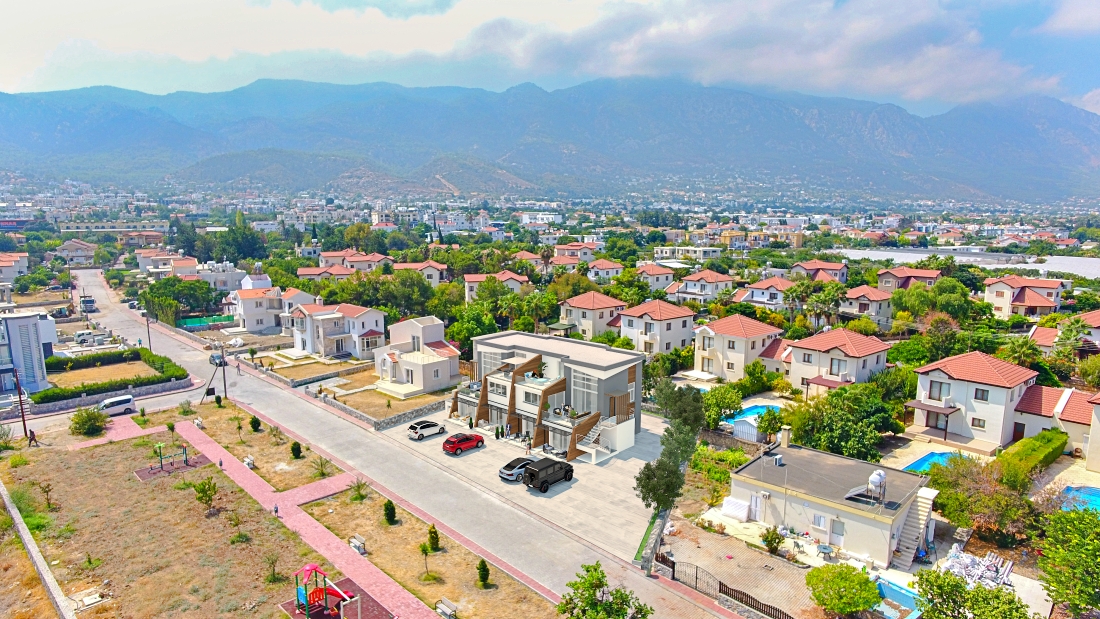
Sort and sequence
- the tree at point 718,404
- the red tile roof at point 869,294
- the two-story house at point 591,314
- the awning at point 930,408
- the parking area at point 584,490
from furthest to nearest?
the red tile roof at point 869,294 < the two-story house at point 591,314 < the awning at point 930,408 < the tree at point 718,404 < the parking area at point 584,490

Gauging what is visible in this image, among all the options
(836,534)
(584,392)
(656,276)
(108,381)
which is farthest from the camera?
(656,276)

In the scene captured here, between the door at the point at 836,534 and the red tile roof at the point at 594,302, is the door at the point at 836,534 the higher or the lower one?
the lower one

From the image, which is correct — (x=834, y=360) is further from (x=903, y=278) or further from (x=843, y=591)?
(x=903, y=278)

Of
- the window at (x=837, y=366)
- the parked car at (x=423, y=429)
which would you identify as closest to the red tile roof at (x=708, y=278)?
the window at (x=837, y=366)

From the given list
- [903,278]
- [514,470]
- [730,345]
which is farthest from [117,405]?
[903,278]

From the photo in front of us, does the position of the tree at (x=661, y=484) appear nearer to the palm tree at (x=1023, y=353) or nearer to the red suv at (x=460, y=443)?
the red suv at (x=460, y=443)

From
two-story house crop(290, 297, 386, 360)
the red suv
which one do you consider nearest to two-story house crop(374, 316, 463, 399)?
two-story house crop(290, 297, 386, 360)
